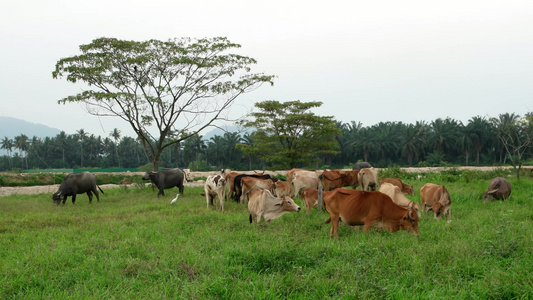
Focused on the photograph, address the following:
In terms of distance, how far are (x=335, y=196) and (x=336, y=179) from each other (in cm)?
614

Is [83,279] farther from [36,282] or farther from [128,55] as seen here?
[128,55]

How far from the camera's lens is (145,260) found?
586 cm

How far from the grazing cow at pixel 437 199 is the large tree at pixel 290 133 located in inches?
838

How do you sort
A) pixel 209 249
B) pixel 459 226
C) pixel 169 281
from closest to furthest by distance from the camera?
pixel 169 281, pixel 209 249, pixel 459 226

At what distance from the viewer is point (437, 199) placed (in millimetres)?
9422

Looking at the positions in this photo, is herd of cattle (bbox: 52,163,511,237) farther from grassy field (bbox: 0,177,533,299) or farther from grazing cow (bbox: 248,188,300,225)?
grassy field (bbox: 0,177,533,299)

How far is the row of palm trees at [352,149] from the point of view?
204ft

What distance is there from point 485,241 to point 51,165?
265ft

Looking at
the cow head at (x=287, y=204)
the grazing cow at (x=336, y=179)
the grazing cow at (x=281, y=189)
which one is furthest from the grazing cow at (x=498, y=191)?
the cow head at (x=287, y=204)

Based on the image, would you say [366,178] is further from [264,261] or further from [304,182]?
[264,261]

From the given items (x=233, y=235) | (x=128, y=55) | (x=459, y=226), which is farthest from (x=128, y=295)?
(x=128, y=55)

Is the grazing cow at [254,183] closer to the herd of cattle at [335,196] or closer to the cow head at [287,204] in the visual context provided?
the herd of cattle at [335,196]

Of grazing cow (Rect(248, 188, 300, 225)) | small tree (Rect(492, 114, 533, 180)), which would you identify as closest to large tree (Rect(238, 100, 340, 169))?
small tree (Rect(492, 114, 533, 180))

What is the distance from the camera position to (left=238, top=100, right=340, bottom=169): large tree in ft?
105
